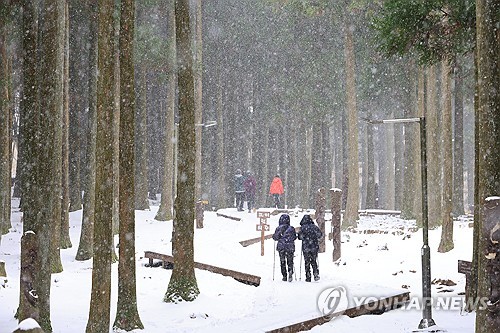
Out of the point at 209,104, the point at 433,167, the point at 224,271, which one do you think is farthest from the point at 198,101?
the point at 224,271

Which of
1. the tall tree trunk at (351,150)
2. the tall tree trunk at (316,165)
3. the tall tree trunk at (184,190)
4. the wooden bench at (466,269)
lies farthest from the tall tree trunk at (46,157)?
the tall tree trunk at (316,165)

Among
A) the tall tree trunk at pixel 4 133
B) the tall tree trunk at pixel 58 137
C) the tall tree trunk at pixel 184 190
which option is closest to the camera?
the tall tree trunk at pixel 184 190

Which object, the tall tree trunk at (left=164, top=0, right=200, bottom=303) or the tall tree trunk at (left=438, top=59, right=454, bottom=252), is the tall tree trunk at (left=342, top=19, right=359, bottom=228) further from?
the tall tree trunk at (left=164, top=0, right=200, bottom=303)

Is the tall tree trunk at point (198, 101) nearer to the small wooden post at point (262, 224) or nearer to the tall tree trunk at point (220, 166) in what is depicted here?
the tall tree trunk at point (220, 166)

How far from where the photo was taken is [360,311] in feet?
35.7

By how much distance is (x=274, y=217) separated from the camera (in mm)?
26219

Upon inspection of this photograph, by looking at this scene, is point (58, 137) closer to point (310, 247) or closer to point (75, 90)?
point (310, 247)

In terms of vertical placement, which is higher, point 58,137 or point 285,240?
point 58,137

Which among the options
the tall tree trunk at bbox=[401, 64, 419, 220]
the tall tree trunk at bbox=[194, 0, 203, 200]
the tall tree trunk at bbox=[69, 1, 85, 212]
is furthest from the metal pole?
the tall tree trunk at bbox=[194, 0, 203, 200]

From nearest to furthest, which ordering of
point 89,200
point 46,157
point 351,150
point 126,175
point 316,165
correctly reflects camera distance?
point 46,157 → point 126,175 → point 89,200 → point 351,150 → point 316,165
